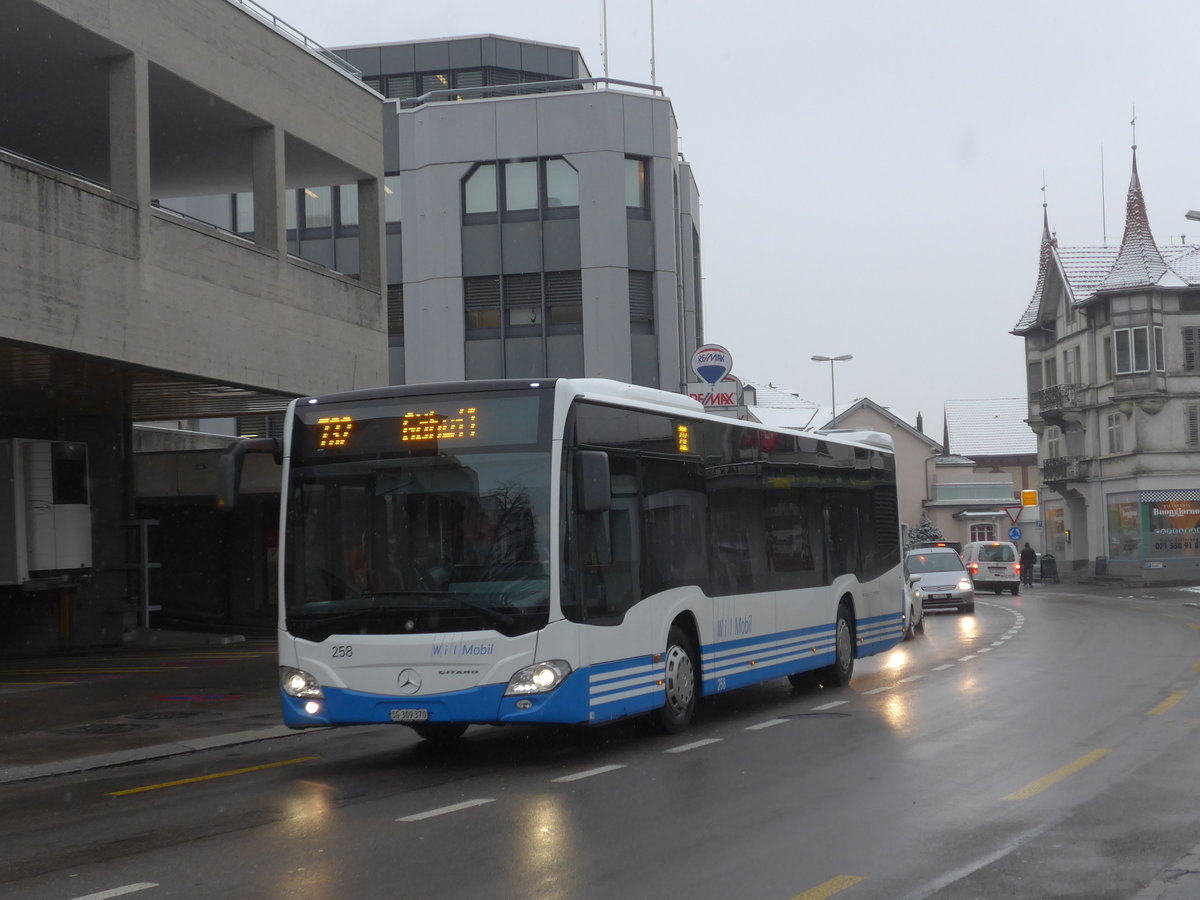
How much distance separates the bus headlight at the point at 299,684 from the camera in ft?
36.1

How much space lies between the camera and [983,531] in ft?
308

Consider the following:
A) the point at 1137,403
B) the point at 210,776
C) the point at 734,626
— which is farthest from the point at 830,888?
the point at 1137,403

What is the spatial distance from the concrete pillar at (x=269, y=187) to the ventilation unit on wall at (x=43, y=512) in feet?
16.4

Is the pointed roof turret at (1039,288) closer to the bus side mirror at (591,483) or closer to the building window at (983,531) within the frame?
the building window at (983,531)

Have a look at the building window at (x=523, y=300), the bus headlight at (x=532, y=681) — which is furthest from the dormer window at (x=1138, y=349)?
the bus headlight at (x=532, y=681)

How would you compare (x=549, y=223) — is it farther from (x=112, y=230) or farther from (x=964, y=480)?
(x=964, y=480)

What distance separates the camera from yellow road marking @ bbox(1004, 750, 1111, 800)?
356 inches

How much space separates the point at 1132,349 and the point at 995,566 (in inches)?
653

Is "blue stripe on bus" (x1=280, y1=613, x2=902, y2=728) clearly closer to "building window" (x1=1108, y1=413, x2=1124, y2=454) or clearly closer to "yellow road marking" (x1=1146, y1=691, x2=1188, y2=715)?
"yellow road marking" (x1=1146, y1=691, x2=1188, y2=715)

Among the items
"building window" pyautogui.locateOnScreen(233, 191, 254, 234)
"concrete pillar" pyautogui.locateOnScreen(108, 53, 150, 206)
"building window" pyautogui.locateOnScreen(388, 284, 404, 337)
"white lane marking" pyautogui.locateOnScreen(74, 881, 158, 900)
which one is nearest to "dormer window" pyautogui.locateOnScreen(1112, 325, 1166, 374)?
"building window" pyautogui.locateOnScreen(388, 284, 404, 337)

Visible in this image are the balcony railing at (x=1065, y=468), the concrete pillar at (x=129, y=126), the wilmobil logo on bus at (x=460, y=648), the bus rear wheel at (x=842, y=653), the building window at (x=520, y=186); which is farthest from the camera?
the balcony railing at (x=1065, y=468)

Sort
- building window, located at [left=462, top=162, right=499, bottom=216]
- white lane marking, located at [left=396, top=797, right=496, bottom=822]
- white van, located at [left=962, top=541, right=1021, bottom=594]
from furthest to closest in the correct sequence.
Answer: white van, located at [left=962, top=541, right=1021, bottom=594] < building window, located at [left=462, top=162, right=499, bottom=216] < white lane marking, located at [left=396, top=797, right=496, bottom=822]

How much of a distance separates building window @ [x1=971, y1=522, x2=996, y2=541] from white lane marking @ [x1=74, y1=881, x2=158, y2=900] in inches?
3542

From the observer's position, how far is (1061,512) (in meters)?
74.4
